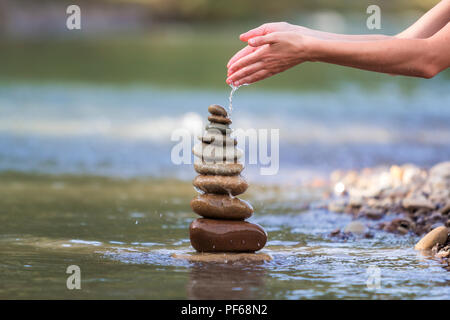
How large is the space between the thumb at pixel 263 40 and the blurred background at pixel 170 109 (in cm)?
458

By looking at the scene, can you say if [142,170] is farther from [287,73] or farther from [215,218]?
[287,73]

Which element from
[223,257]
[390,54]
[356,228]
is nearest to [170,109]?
[356,228]

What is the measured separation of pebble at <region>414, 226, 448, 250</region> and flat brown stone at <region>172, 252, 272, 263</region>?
3.69 ft

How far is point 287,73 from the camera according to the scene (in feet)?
87.1

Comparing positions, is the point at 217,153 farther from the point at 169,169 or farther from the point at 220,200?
the point at 169,169

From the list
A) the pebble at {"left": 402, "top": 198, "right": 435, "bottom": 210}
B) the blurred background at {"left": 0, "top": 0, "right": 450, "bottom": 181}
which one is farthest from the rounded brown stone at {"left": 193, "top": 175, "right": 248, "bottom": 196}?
the blurred background at {"left": 0, "top": 0, "right": 450, "bottom": 181}

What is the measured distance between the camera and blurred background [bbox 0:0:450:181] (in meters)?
10.4

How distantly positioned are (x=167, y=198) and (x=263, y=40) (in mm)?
3335

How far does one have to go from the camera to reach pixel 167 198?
7.88 meters

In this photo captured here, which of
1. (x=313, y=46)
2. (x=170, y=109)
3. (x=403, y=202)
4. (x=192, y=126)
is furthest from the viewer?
(x=170, y=109)

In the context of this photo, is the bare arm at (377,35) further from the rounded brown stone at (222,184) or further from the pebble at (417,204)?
the pebble at (417,204)

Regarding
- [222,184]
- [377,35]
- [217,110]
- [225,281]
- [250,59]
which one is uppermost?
[377,35]

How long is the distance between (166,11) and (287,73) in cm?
3675

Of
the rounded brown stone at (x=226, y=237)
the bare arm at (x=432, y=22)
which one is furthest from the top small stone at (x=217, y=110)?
the bare arm at (x=432, y=22)
